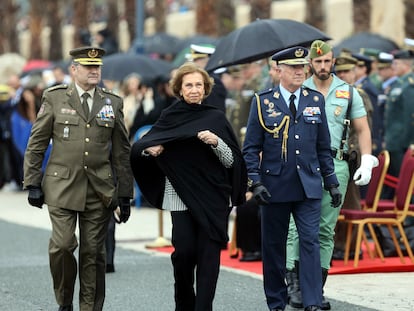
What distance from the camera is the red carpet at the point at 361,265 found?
1208cm

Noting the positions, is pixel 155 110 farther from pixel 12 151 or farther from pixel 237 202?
pixel 237 202

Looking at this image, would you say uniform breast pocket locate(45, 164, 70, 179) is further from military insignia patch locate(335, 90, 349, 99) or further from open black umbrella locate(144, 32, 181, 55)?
open black umbrella locate(144, 32, 181, 55)

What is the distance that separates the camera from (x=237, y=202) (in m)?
9.17

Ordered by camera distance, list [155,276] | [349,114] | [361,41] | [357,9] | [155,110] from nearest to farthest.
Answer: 1. [349,114]
2. [155,276]
3. [155,110]
4. [361,41]
5. [357,9]

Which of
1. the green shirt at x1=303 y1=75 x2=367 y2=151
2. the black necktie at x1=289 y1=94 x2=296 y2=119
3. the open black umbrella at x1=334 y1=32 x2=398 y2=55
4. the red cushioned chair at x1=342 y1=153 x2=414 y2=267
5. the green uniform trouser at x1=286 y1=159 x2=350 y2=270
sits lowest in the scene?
the red cushioned chair at x1=342 y1=153 x2=414 y2=267

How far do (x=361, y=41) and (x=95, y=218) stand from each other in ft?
37.3

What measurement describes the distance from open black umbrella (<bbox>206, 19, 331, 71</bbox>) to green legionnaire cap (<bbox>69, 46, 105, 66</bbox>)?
11.3 ft

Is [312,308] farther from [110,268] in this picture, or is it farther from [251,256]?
[251,256]

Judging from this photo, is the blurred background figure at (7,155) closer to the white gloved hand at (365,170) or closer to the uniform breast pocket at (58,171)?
the white gloved hand at (365,170)

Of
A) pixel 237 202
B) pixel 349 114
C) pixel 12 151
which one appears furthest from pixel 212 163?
pixel 12 151

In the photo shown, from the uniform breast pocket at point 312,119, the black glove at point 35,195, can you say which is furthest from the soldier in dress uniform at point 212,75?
the black glove at point 35,195

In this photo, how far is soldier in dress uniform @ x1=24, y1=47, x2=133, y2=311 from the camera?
948 centimetres

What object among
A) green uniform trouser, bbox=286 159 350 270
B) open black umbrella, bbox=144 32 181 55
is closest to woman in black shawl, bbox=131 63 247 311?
green uniform trouser, bbox=286 159 350 270

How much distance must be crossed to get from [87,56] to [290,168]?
1.62 metres
